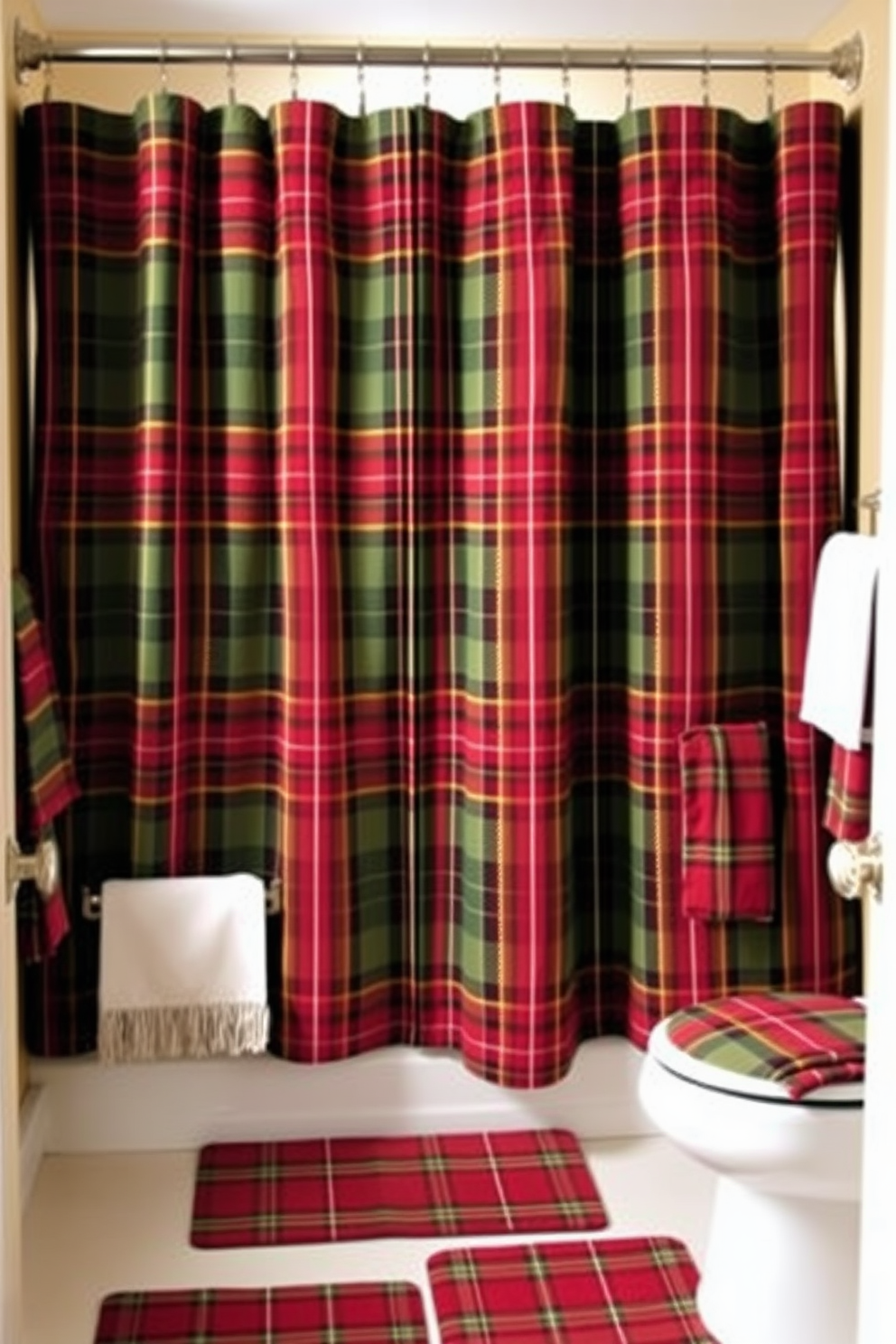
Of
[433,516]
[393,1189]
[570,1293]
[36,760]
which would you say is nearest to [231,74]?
[433,516]

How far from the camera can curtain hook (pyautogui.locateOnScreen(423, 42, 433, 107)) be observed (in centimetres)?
279

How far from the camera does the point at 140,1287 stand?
8.15 ft

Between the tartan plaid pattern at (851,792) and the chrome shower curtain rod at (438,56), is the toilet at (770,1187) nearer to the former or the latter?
the tartan plaid pattern at (851,792)

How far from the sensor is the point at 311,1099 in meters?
3.01

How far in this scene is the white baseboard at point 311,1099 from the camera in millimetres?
2965

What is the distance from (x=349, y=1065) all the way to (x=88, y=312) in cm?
144

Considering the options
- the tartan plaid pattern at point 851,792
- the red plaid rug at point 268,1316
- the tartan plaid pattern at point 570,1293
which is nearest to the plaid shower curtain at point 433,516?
the tartan plaid pattern at point 851,792

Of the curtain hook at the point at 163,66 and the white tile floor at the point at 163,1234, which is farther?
the curtain hook at the point at 163,66

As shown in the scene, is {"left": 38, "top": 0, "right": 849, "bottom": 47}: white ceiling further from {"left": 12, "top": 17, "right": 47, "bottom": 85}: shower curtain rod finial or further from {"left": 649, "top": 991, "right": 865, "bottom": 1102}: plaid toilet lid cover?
{"left": 649, "top": 991, "right": 865, "bottom": 1102}: plaid toilet lid cover

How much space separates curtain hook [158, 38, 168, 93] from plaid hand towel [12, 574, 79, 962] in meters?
0.90

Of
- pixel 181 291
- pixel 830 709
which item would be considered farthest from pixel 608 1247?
A: pixel 181 291

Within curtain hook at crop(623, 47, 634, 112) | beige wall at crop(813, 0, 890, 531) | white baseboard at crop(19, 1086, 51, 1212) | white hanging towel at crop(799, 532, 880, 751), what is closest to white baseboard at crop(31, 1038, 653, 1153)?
white baseboard at crop(19, 1086, 51, 1212)

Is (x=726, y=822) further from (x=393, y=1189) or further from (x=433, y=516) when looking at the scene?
(x=393, y=1189)

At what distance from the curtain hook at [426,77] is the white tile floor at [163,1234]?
194cm
